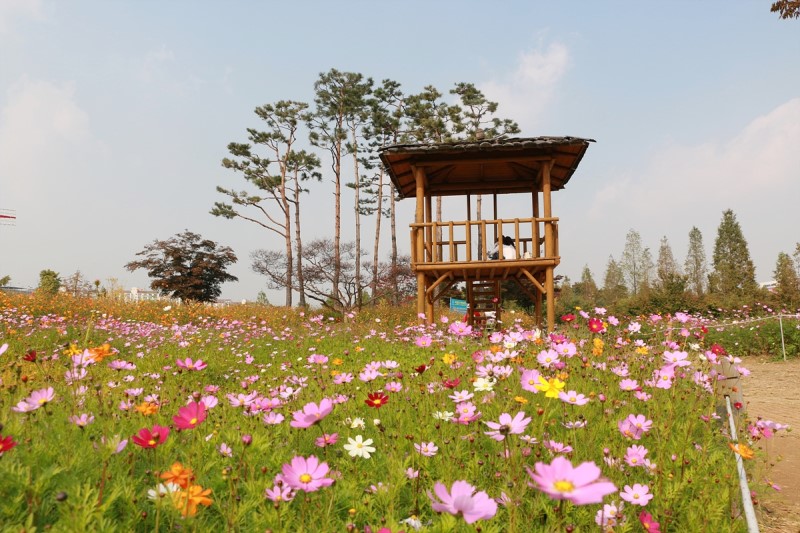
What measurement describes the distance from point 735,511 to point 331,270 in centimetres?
2121

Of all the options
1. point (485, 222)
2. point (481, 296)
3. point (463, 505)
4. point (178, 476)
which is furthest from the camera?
point (481, 296)

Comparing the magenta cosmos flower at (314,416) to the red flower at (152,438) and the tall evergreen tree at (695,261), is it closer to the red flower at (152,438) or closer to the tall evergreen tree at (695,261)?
the red flower at (152,438)

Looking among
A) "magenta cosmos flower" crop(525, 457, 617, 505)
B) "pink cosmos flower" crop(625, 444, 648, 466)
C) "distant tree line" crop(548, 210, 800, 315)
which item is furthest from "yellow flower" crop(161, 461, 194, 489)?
"distant tree line" crop(548, 210, 800, 315)

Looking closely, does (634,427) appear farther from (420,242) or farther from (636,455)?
(420,242)

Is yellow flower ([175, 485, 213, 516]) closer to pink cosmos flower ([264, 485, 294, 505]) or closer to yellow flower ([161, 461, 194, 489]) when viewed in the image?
yellow flower ([161, 461, 194, 489])

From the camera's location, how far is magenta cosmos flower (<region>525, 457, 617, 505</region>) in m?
0.72

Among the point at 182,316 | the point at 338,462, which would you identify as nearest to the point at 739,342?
the point at 338,462

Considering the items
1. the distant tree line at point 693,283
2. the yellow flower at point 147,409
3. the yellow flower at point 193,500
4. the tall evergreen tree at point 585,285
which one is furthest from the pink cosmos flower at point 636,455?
the tall evergreen tree at point 585,285

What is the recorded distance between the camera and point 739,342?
1333 cm

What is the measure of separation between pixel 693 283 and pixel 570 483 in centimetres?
6526

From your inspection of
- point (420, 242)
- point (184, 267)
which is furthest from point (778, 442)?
point (184, 267)

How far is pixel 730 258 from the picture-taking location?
4550 cm

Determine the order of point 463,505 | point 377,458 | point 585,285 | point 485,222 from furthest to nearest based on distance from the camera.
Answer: point 585,285 → point 485,222 → point 377,458 → point 463,505

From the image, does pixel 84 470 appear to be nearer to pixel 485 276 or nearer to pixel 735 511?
pixel 735 511
